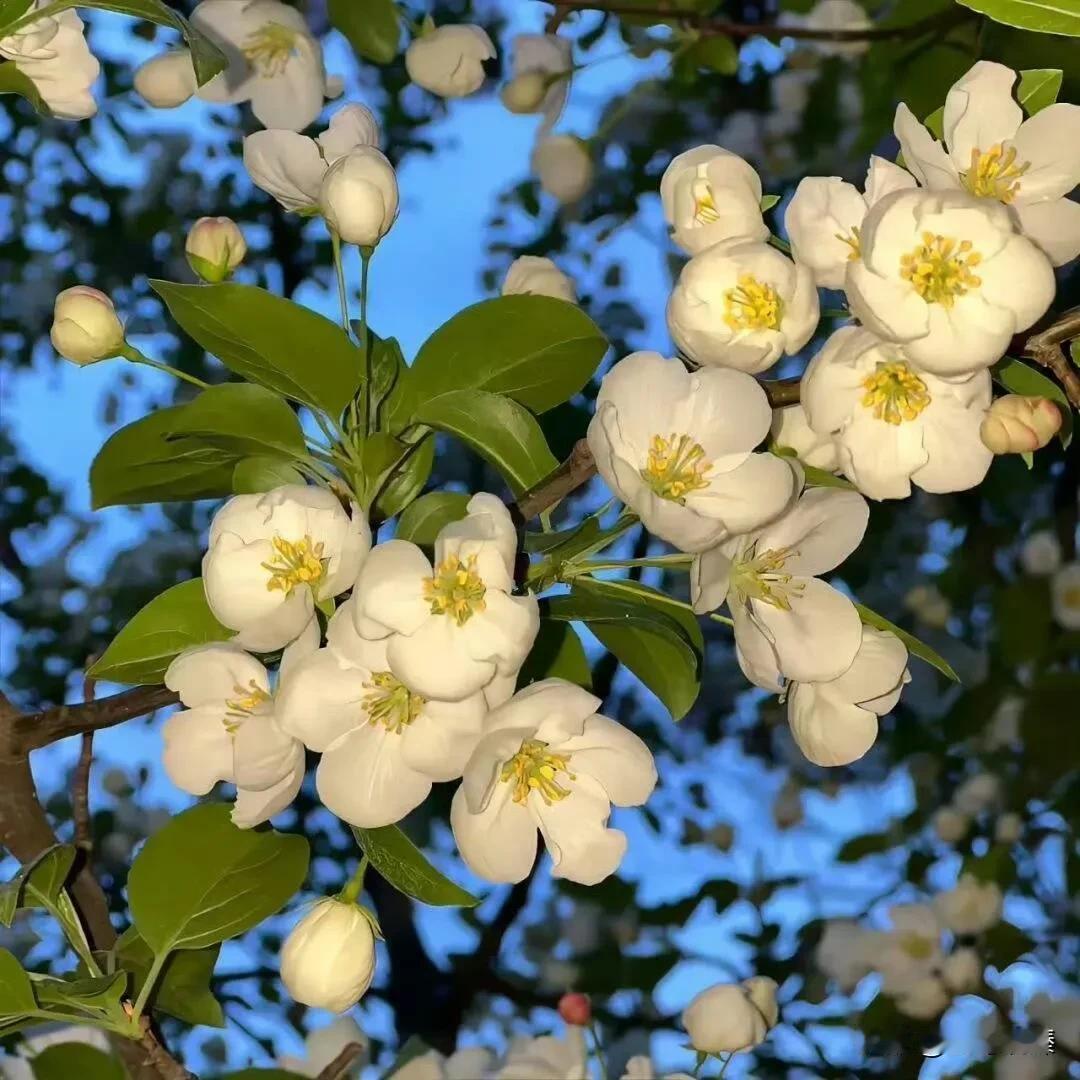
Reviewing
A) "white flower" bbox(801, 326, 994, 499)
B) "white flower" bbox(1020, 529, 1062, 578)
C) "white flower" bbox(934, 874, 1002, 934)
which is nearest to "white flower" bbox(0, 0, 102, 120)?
"white flower" bbox(801, 326, 994, 499)

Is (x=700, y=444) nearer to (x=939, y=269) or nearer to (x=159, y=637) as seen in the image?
(x=939, y=269)

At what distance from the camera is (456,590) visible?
2.27 feet

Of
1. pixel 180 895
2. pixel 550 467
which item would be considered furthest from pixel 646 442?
pixel 180 895

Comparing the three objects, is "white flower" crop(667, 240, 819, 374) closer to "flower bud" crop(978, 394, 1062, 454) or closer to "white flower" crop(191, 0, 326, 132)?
"flower bud" crop(978, 394, 1062, 454)

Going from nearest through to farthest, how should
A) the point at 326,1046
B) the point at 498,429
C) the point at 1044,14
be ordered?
the point at 1044,14 → the point at 498,429 → the point at 326,1046

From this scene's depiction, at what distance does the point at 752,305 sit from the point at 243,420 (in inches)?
12.2

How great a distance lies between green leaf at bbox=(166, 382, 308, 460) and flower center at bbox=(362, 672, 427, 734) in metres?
0.16

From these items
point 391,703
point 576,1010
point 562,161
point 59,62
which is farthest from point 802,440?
point 562,161

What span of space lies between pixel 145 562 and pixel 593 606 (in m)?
2.15

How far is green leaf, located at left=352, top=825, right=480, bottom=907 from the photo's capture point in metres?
0.78

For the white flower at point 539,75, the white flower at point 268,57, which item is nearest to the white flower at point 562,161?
the white flower at point 539,75

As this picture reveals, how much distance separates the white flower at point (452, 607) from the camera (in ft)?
2.26

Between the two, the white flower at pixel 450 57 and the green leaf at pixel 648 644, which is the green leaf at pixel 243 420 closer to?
the green leaf at pixel 648 644

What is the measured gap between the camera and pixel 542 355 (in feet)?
2.69
